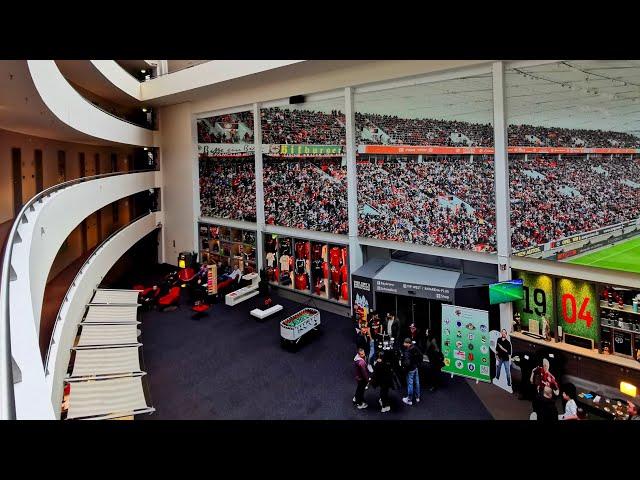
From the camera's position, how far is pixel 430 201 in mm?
10875

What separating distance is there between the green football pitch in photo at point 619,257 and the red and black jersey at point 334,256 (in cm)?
686

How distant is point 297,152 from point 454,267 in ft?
21.0

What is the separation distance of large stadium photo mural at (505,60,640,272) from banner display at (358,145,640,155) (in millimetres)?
21

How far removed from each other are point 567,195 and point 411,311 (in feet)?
15.0

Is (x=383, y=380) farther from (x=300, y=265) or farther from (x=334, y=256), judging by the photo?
(x=300, y=265)

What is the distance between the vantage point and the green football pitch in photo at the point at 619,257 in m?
7.54

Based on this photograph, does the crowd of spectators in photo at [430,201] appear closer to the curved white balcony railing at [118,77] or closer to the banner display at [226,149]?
the banner display at [226,149]

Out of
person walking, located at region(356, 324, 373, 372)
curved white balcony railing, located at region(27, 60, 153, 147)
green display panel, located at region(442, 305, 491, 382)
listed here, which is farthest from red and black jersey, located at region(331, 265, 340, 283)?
curved white balcony railing, located at region(27, 60, 153, 147)

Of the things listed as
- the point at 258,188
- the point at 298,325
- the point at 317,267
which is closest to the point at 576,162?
the point at 298,325

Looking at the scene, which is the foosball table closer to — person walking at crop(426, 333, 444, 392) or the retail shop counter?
person walking at crop(426, 333, 444, 392)

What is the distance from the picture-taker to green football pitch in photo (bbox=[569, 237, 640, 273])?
7539mm

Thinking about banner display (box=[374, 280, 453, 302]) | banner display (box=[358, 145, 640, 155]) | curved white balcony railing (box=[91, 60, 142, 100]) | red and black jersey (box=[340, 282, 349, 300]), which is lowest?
red and black jersey (box=[340, 282, 349, 300])

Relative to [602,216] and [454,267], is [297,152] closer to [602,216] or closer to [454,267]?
[454,267]
